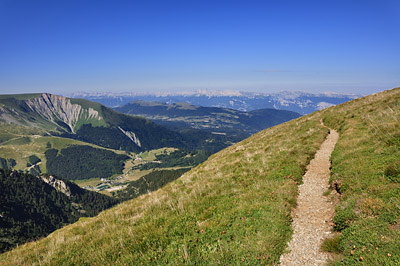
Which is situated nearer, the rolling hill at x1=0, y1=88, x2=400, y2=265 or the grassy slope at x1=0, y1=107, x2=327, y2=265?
the rolling hill at x1=0, y1=88, x2=400, y2=265

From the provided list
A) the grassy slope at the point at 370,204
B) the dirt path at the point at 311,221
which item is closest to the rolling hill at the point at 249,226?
the grassy slope at the point at 370,204

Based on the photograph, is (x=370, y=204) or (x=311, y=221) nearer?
(x=370, y=204)

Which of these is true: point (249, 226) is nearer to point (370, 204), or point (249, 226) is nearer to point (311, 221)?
point (311, 221)

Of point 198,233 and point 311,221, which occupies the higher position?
point 311,221

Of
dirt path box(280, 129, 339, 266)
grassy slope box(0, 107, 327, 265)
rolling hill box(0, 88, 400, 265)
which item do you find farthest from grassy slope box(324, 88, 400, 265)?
grassy slope box(0, 107, 327, 265)

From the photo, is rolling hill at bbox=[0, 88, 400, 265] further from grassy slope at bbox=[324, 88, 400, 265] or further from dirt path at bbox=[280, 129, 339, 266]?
dirt path at bbox=[280, 129, 339, 266]

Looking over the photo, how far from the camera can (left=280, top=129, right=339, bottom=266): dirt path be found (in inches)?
303

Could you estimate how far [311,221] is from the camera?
9.98m

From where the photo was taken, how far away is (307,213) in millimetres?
10703

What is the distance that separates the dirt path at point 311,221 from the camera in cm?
771

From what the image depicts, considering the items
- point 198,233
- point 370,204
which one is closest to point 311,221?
Result: point 370,204

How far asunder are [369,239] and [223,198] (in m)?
7.73

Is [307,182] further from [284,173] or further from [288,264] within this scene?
[288,264]

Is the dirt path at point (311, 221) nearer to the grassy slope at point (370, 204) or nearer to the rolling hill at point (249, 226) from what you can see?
the rolling hill at point (249, 226)
